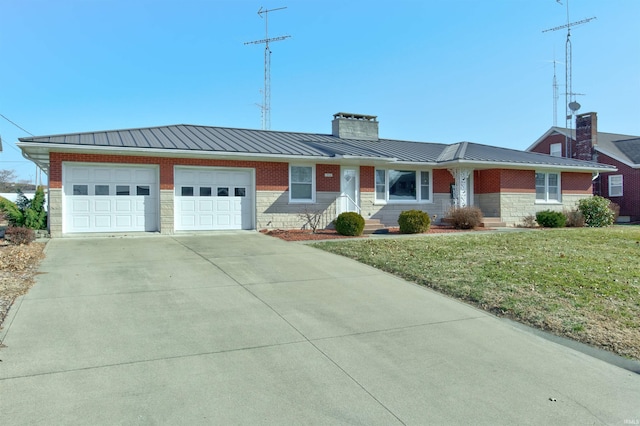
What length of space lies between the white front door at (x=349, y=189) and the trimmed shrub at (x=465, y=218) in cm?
407

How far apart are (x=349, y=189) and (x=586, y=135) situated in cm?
1984

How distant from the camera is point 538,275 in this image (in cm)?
889

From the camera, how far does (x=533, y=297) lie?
24.7 ft

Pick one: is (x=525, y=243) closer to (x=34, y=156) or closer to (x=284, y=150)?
(x=284, y=150)

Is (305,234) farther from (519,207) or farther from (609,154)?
(609,154)

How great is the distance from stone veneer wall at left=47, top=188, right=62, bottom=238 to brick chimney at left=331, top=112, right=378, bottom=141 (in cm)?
1343

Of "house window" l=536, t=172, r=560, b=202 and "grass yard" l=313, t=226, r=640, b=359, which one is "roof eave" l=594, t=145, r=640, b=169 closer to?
"house window" l=536, t=172, r=560, b=202

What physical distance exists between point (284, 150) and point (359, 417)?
1480cm

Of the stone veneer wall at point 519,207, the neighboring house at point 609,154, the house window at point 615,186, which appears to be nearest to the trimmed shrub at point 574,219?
the stone veneer wall at point 519,207

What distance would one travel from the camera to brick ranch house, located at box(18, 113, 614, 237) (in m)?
15.6

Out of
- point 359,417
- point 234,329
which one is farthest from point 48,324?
point 359,417

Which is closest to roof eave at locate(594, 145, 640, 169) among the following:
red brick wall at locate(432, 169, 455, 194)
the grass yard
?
red brick wall at locate(432, 169, 455, 194)

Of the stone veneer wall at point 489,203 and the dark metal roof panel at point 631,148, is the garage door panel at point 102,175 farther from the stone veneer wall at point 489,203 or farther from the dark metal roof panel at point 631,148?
the dark metal roof panel at point 631,148

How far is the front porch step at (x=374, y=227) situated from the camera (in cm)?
1797
